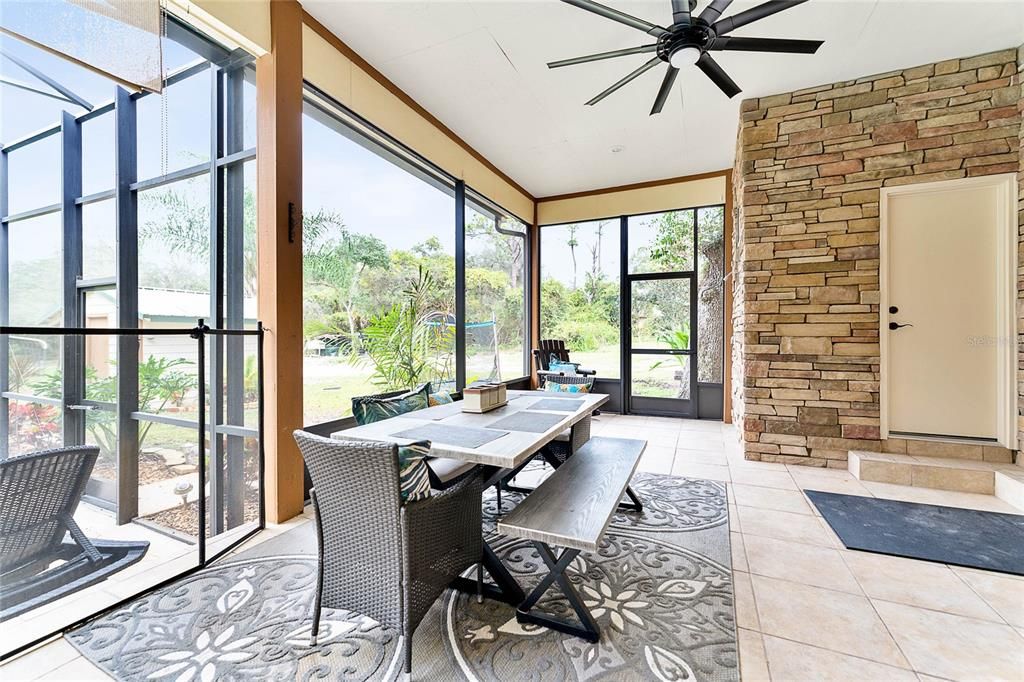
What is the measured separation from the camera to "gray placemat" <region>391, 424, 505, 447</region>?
5.66 feet

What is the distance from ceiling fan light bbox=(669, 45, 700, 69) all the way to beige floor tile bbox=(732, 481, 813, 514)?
2.85 meters

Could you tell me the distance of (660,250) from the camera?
5.76m

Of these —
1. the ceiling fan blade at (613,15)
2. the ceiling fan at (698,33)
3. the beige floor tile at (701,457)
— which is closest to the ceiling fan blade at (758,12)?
the ceiling fan at (698,33)

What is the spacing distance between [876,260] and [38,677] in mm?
5359

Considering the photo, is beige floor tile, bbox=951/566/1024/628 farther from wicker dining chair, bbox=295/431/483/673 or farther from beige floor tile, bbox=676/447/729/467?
wicker dining chair, bbox=295/431/483/673

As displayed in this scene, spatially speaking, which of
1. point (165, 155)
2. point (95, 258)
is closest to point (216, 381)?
point (95, 258)

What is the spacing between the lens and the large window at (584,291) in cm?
605

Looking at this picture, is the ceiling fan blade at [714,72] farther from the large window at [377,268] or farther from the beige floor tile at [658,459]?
the beige floor tile at [658,459]

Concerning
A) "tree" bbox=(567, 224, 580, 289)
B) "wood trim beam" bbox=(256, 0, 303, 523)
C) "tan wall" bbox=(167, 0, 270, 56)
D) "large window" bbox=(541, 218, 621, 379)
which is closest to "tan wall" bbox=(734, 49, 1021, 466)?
"large window" bbox=(541, 218, 621, 379)

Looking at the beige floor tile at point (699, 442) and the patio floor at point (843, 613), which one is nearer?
the patio floor at point (843, 613)

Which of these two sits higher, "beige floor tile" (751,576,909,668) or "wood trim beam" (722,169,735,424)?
"wood trim beam" (722,169,735,424)

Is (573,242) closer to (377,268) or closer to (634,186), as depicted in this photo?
(634,186)

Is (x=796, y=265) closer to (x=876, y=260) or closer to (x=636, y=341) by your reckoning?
(x=876, y=260)

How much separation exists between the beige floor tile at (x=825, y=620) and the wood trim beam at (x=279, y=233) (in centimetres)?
259
